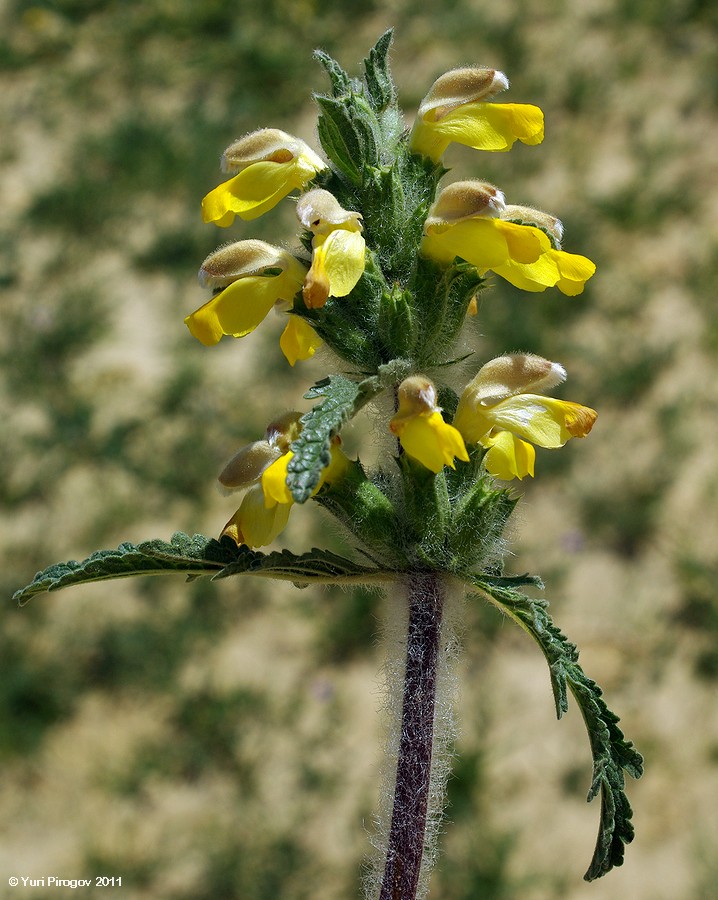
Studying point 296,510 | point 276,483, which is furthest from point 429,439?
point 296,510

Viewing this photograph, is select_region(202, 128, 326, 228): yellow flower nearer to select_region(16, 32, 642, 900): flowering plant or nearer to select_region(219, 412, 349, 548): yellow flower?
select_region(16, 32, 642, 900): flowering plant

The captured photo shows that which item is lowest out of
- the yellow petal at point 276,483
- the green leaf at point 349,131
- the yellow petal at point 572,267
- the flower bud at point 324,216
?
the yellow petal at point 276,483

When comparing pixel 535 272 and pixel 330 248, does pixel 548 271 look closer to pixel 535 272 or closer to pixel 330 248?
pixel 535 272

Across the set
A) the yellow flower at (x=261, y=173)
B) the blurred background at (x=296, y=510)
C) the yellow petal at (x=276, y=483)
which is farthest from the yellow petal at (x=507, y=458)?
the blurred background at (x=296, y=510)

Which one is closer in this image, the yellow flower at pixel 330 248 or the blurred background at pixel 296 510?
the yellow flower at pixel 330 248

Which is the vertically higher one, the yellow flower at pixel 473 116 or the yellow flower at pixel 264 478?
the yellow flower at pixel 473 116

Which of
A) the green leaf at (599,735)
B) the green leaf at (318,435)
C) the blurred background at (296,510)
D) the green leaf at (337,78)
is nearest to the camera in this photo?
the green leaf at (318,435)

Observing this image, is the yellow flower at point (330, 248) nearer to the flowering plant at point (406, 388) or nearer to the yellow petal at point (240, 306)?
the flowering plant at point (406, 388)
